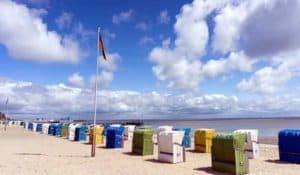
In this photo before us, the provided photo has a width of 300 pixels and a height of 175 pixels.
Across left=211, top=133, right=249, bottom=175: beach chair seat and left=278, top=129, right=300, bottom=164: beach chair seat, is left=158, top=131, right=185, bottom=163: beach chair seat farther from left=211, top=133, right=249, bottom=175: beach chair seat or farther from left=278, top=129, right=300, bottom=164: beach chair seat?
left=278, top=129, right=300, bottom=164: beach chair seat

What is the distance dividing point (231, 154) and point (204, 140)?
7.28m

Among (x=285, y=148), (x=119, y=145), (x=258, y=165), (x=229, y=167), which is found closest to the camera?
(x=229, y=167)

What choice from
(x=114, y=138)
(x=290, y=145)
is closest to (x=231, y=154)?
(x=290, y=145)

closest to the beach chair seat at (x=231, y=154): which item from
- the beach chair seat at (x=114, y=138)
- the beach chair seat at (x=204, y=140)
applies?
the beach chair seat at (x=204, y=140)

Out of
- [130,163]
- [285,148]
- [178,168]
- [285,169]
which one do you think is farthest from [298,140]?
[130,163]

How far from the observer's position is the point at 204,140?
1900cm

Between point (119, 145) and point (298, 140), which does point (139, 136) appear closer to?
point (119, 145)

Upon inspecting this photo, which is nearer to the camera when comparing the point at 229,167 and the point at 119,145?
the point at 229,167

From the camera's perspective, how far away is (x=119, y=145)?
21.4 metres

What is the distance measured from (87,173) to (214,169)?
15.5 feet

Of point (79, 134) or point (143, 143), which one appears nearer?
point (143, 143)

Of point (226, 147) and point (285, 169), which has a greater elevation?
point (226, 147)

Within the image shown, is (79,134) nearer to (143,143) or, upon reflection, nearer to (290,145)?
(143,143)

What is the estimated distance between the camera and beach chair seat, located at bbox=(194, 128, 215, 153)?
18.9 m
